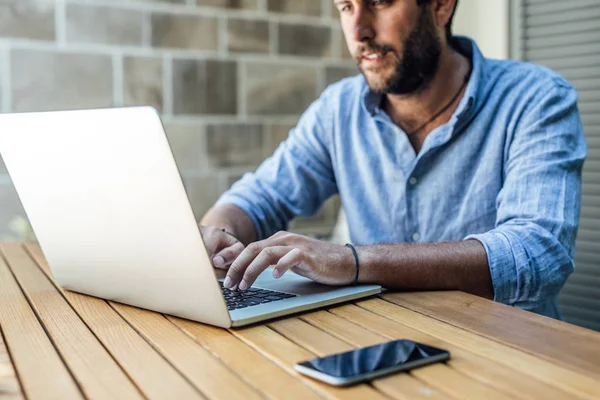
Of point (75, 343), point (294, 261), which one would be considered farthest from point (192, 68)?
point (75, 343)

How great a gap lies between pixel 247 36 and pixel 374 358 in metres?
2.24

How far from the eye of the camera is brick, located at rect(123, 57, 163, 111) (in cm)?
260

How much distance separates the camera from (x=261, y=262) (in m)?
1.00

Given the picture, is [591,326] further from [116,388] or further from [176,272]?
[116,388]

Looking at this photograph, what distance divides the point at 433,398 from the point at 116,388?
12.3 inches

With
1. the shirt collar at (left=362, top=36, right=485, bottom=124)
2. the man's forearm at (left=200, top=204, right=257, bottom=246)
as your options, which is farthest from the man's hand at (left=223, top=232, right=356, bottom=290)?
the shirt collar at (left=362, top=36, right=485, bottom=124)

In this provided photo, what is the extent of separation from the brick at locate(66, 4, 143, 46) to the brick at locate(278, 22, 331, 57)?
60cm

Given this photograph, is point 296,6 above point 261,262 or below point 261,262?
above

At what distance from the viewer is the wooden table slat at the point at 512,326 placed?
765mm

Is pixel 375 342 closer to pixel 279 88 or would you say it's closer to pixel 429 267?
pixel 429 267

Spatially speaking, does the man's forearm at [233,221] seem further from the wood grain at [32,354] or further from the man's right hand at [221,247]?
the wood grain at [32,354]

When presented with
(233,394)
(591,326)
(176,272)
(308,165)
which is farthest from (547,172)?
(591,326)

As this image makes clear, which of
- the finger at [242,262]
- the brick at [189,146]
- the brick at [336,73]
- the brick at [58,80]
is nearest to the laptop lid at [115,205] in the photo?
the finger at [242,262]

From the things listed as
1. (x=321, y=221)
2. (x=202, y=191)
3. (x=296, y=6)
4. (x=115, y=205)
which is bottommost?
(x=321, y=221)
